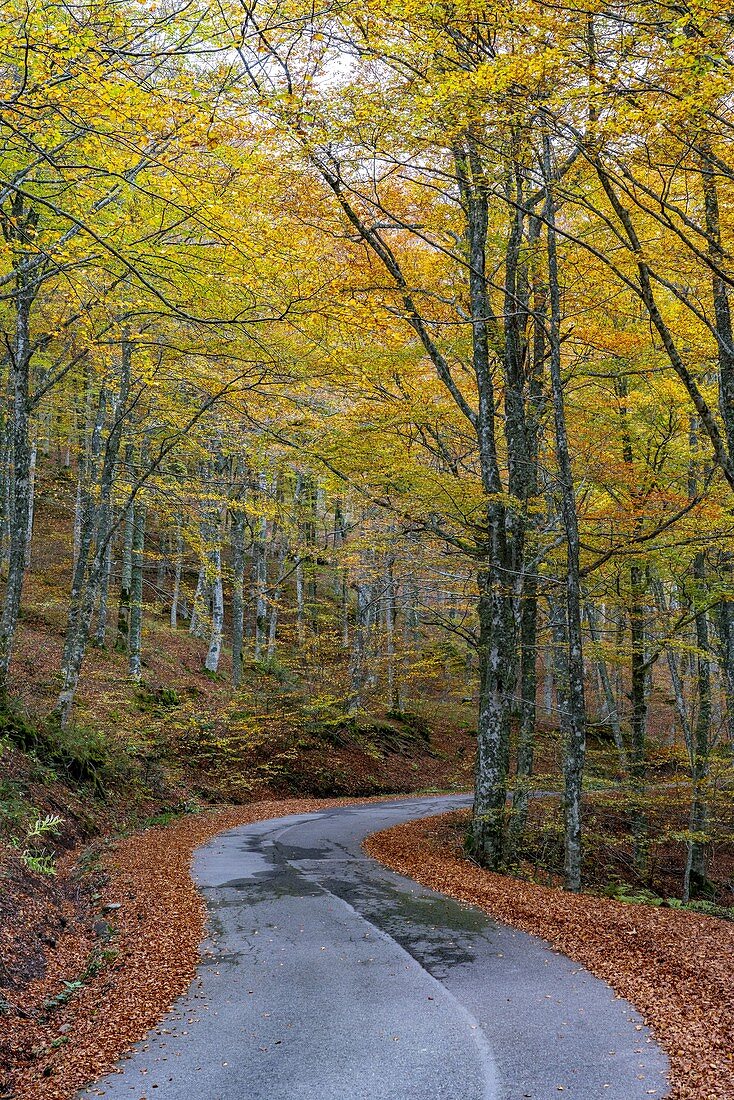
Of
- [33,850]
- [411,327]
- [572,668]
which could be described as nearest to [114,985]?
[33,850]

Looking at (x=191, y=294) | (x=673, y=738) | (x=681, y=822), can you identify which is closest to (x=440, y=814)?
(x=681, y=822)

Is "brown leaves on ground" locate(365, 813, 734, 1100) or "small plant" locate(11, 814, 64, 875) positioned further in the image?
"small plant" locate(11, 814, 64, 875)

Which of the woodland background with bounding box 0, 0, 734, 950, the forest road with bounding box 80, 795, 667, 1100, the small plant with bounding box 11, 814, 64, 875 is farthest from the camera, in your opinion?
the small plant with bounding box 11, 814, 64, 875

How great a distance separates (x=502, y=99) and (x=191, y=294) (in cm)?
578

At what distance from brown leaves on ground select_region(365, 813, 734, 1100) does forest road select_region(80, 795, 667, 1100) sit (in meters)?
0.21

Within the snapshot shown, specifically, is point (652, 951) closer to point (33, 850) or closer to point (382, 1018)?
point (382, 1018)

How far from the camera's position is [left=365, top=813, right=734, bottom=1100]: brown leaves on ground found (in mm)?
4613

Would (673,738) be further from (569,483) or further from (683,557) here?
(569,483)

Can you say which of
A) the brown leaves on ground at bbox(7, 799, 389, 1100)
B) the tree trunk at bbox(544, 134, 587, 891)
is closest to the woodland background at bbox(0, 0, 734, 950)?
the tree trunk at bbox(544, 134, 587, 891)

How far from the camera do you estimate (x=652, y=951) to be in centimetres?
671

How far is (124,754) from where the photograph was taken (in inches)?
591

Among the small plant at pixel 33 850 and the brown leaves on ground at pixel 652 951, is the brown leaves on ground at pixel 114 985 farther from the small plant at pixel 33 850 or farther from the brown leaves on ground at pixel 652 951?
the brown leaves on ground at pixel 652 951

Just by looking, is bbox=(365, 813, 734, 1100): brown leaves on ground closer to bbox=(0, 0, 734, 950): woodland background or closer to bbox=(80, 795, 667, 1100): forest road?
bbox=(80, 795, 667, 1100): forest road

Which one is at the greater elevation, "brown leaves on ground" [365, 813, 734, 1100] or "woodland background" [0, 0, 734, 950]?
"woodland background" [0, 0, 734, 950]
